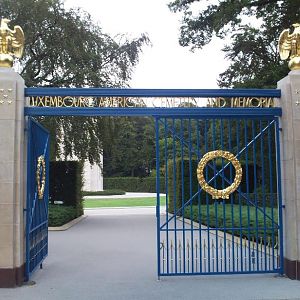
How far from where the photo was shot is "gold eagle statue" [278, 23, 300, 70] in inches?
323

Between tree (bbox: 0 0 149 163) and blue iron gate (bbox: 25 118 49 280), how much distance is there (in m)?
9.33

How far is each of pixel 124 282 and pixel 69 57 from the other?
12.9 metres

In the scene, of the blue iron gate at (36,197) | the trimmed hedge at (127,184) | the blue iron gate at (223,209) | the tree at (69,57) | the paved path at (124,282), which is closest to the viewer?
the paved path at (124,282)

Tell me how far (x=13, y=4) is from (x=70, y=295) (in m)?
14.6

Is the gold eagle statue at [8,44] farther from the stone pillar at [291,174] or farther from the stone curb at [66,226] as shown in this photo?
the stone curb at [66,226]

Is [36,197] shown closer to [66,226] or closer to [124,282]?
[124,282]

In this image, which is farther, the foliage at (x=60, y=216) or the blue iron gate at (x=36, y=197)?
the foliage at (x=60, y=216)

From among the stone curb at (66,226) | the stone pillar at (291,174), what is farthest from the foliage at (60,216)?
the stone pillar at (291,174)

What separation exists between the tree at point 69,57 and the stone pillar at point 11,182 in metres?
10.9

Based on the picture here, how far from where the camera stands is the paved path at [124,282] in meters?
6.96

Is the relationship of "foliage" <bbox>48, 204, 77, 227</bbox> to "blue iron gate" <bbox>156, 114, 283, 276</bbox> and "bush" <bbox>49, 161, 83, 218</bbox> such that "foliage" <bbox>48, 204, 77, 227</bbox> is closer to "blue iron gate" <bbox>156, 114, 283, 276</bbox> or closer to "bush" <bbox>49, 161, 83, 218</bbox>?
"bush" <bbox>49, 161, 83, 218</bbox>

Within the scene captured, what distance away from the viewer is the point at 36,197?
28.1 feet

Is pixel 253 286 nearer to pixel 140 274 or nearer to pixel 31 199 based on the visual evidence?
pixel 140 274

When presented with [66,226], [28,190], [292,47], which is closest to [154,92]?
[292,47]
